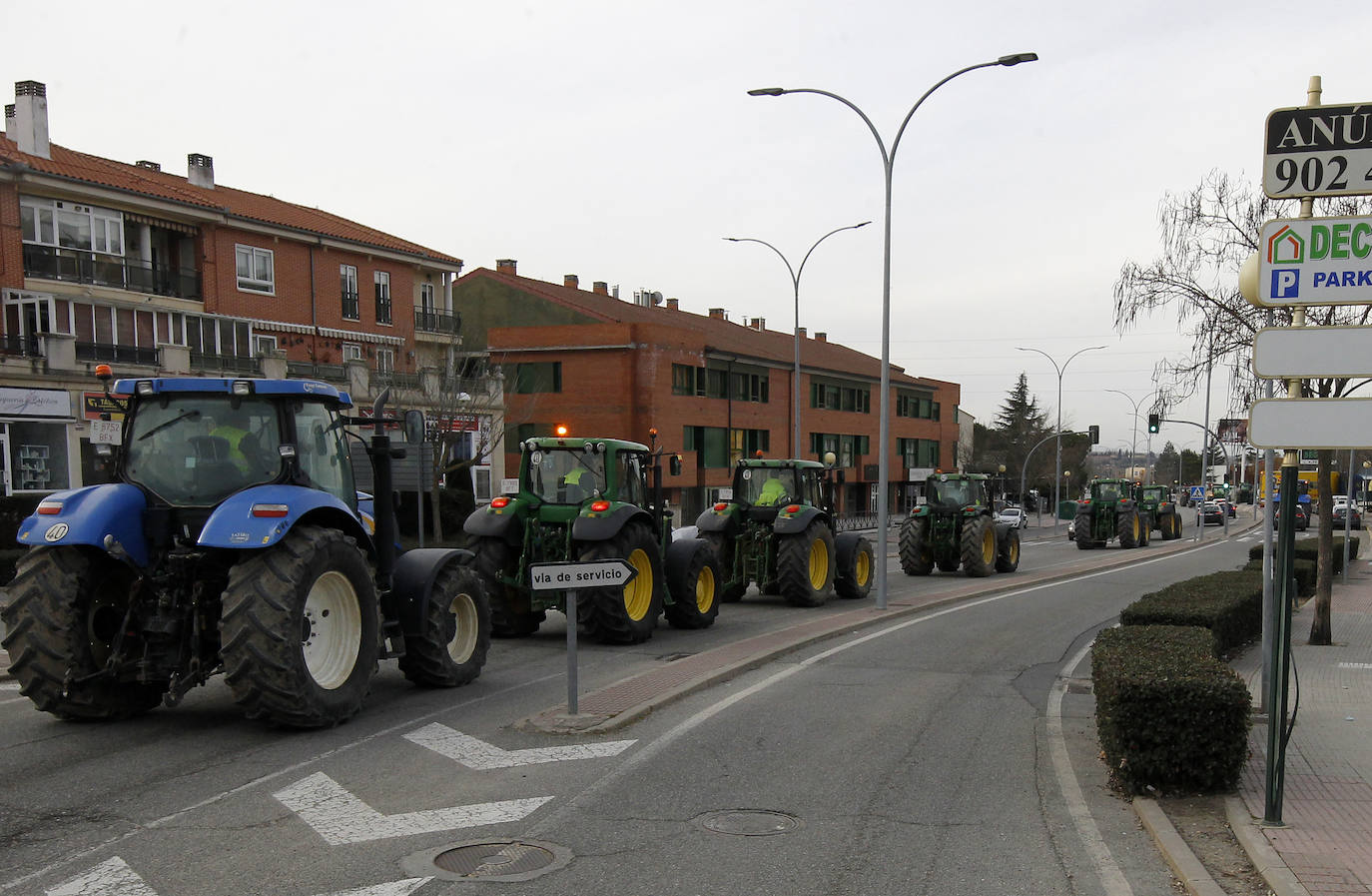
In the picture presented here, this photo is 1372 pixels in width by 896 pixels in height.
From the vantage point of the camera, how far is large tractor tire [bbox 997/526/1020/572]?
90.3 feet

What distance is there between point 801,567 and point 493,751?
1051 centimetres

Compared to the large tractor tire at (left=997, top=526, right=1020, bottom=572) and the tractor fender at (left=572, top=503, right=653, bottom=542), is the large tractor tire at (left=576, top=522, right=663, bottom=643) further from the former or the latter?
the large tractor tire at (left=997, top=526, right=1020, bottom=572)

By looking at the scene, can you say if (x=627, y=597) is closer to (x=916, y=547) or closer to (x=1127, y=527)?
(x=916, y=547)

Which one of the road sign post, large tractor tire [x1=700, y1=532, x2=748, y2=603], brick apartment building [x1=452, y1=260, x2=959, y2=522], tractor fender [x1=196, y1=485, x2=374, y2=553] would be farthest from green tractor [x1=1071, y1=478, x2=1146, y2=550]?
tractor fender [x1=196, y1=485, x2=374, y2=553]

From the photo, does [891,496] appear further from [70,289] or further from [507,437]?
[70,289]

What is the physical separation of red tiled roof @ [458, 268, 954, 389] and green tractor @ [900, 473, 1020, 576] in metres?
22.1

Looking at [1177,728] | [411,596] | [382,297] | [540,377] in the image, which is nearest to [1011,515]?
[540,377]

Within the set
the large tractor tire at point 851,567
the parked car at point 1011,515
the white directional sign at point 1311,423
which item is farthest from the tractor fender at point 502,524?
the parked car at point 1011,515

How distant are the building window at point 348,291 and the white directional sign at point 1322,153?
3374 centimetres

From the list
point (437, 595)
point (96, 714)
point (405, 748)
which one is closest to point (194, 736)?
point (96, 714)

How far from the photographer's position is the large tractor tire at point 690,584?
14.8m

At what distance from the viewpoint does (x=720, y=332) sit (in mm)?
58969

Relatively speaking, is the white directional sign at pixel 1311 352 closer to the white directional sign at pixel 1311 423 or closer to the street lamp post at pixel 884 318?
the white directional sign at pixel 1311 423

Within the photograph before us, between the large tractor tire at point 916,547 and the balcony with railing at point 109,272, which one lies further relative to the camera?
the balcony with railing at point 109,272
